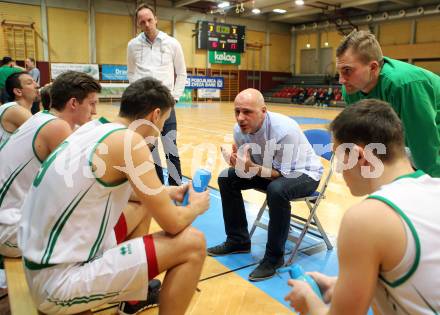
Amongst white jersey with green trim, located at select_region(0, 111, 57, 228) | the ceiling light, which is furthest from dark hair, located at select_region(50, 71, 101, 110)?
the ceiling light

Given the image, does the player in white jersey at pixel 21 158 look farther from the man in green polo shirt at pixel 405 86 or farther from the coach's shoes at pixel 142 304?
the man in green polo shirt at pixel 405 86

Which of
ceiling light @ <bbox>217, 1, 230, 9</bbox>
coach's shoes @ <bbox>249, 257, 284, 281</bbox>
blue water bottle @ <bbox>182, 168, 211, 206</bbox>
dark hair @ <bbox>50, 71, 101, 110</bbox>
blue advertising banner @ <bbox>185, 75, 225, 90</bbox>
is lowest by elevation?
coach's shoes @ <bbox>249, 257, 284, 281</bbox>

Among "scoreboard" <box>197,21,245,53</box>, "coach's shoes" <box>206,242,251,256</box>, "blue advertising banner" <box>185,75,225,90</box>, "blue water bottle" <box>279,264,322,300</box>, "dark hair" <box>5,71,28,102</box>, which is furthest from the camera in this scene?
"blue advertising banner" <box>185,75,225,90</box>

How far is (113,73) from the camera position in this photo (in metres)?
19.0

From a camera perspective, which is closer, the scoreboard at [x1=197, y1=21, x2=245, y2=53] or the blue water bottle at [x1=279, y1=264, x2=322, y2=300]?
the blue water bottle at [x1=279, y1=264, x2=322, y2=300]

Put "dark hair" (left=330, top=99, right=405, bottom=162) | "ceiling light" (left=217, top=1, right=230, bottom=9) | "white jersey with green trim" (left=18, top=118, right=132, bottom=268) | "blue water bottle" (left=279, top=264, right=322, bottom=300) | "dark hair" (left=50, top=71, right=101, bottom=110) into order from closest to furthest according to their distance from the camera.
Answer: "dark hair" (left=330, top=99, right=405, bottom=162)
"blue water bottle" (left=279, top=264, right=322, bottom=300)
"white jersey with green trim" (left=18, top=118, right=132, bottom=268)
"dark hair" (left=50, top=71, right=101, bottom=110)
"ceiling light" (left=217, top=1, right=230, bottom=9)

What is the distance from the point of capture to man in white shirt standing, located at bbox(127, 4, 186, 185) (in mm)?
4371

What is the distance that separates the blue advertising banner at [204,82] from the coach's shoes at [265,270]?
61.5 ft

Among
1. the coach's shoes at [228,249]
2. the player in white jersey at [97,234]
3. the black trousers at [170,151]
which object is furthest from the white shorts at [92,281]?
the black trousers at [170,151]

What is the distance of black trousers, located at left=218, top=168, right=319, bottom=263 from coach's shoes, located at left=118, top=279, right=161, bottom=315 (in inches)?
35.0

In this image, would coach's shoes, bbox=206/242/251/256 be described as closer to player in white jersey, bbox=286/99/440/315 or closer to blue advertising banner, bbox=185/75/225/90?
player in white jersey, bbox=286/99/440/315

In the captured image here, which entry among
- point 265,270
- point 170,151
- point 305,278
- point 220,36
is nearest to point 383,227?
point 305,278

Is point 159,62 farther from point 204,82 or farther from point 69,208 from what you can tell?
point 204,82

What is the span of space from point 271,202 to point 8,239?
171 cm
